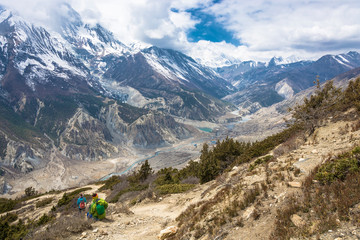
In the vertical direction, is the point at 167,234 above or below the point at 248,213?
below

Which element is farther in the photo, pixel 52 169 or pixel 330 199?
pixel 52 169

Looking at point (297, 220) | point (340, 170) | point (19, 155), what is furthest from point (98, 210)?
point (19, 155)

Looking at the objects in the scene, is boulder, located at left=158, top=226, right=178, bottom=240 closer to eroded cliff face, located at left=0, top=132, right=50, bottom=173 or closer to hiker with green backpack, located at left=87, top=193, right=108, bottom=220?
hiker with green backpack, located at left=87, top=193, right=108, bottom=220

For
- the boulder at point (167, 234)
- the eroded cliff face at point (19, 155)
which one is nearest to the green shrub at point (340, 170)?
the boulder at point (167, 234)

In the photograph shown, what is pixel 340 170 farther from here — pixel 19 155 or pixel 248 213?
pixel 19 155

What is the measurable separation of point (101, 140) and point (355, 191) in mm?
204706

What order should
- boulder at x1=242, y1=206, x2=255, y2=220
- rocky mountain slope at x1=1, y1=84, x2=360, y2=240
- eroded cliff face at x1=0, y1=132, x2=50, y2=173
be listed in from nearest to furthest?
1. rocky mountain slope at x1=1, y1=84, x2=360, y2=240
2. boulder at x1=242, y1=206, x2=255, y2=220
3. eroded cliff face at x1=0, y1=132, x2=50, y2=173

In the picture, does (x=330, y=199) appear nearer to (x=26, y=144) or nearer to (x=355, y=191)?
(x=355, y=191)

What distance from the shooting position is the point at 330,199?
7105 millimetres

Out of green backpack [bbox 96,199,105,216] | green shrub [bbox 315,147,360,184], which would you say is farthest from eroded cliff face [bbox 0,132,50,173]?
green shrub [bbox 315,147,360,184]

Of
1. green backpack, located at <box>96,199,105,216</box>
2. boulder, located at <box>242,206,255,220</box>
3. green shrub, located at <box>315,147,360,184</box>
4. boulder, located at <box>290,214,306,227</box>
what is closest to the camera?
boulder, located at <box>290,214,306,227</box>

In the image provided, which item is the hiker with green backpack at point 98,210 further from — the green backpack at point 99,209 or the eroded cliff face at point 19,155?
the eroded cliff face at point 19,155

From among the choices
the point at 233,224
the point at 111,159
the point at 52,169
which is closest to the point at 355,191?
the point at 233,224

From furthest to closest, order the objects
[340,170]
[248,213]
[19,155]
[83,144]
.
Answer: [83,144]
[19,155]
[248,213]
[340,170]
